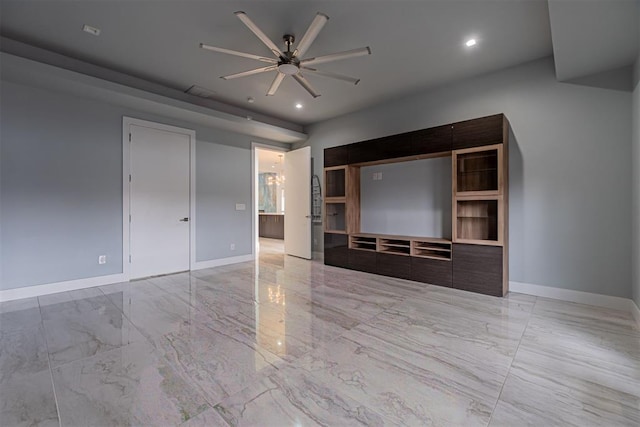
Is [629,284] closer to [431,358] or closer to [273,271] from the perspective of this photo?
[431,358]

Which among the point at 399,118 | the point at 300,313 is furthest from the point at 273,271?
the point at 399,118

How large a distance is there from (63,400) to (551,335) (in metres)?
3.55

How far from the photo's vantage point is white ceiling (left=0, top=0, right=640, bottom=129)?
2.50 m

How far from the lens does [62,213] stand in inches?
144

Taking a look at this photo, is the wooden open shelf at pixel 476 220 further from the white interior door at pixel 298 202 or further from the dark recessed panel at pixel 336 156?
the white interior door at pixel 298 202

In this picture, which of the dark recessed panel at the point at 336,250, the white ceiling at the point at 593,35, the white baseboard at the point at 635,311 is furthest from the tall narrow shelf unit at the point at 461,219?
the white baseboard at the point at 635,311

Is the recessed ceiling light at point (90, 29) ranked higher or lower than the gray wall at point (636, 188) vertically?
higher

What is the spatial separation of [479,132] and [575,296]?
2.20 meters

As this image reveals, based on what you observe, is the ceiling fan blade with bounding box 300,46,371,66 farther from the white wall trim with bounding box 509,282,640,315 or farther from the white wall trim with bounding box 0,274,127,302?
the white wall trim with bounding box 0,274,127,302

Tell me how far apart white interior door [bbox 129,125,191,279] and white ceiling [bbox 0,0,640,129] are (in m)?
1.01

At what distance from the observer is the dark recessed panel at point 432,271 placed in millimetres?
3754

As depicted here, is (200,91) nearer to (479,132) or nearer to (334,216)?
(334,216)

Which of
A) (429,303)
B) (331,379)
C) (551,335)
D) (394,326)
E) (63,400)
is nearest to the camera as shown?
(63,400)

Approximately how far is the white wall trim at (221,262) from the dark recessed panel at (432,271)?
3286 mm
